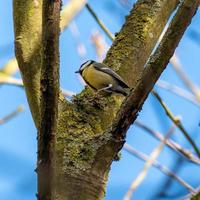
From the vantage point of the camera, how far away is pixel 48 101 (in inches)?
46.2

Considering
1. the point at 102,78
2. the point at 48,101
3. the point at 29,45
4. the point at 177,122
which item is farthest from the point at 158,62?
the point at 102,78

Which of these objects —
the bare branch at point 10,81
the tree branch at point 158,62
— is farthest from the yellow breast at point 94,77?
the tree branch at point 158,62

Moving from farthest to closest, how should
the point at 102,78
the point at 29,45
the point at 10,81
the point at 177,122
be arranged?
the point at 102,78 → the point at 10,81 → the point at 177,122 → the point at 29,45

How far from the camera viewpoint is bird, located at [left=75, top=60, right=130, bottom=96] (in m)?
1.95

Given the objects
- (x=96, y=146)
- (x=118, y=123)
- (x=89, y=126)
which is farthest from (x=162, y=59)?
(x=89, y=126)

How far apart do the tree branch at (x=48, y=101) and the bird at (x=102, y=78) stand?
716mm

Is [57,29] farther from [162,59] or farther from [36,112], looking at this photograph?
[36,112]

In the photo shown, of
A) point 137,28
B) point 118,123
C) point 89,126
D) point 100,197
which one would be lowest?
point 100,197

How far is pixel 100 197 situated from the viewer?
142 centimetres

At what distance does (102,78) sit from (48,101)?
144 cm

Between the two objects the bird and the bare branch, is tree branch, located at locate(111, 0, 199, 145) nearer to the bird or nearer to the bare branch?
the bird

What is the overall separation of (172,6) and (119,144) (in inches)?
34.1

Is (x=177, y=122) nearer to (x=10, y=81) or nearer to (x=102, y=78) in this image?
(x=10, y=81)

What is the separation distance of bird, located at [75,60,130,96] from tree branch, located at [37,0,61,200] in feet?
2.35
